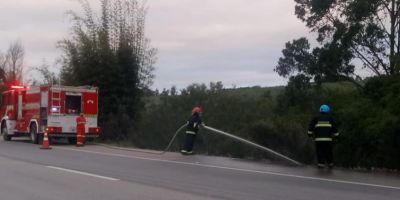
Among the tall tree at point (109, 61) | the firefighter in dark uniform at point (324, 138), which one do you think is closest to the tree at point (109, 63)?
the tall tree at point (109, 61)

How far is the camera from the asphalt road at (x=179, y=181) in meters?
11.8

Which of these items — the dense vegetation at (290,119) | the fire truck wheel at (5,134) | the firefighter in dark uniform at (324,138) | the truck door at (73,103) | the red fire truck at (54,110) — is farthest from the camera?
the fire truck wheel at (5,134)

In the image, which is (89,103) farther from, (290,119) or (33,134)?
(290,119)

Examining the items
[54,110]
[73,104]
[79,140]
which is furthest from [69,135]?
[73,104]

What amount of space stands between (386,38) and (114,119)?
601 inches

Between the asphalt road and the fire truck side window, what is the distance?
10778mm

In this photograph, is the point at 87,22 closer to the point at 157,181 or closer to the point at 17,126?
the point at 17,126

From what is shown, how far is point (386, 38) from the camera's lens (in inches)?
959

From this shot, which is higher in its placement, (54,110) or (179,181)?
(54,110)

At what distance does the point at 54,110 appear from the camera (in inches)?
1172

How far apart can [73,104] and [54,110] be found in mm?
1300

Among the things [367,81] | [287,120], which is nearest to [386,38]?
[367,81]

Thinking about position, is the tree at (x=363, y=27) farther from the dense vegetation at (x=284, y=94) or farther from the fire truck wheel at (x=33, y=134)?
the fire truck wheel at (x=33, y=134)

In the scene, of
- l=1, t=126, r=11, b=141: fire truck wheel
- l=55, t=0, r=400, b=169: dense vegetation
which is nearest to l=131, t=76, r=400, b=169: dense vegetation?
l=55, t=0, r=400, b=169: dense vegetation
